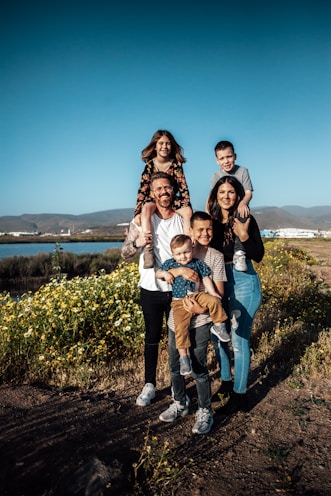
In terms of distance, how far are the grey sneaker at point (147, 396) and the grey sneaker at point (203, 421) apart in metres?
0.64

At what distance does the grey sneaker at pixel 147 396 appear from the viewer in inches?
152

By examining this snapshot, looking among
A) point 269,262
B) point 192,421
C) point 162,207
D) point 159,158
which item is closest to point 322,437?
point 192,421

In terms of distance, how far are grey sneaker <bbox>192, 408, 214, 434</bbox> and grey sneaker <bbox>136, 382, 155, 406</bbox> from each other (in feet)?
2.10

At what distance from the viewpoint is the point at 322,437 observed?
3297mm

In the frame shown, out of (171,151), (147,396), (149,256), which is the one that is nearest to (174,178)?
(171,151)

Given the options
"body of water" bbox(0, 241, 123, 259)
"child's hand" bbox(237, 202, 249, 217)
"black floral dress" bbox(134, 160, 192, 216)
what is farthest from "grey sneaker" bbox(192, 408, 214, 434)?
"body of water" bbox(0, 241, 123, 259)

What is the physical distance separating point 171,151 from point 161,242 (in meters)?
1.02

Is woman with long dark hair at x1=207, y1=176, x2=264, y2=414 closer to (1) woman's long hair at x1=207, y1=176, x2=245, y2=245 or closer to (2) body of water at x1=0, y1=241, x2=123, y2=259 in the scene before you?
(1) woman's long hair at x1=207, y1=176, x2=245, y2=245

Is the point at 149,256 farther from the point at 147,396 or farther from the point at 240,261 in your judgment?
the point at 147,396

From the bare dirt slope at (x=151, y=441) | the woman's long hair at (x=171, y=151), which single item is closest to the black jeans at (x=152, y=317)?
the bare dirt slope at (x=151, y=441)

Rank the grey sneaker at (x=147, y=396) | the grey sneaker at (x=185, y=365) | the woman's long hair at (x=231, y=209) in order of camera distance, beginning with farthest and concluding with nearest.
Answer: the grey sneaker at (x=147, y=396)
the woman's long hair at (x=231, y=209)
the grey sneaker at (x=185, y=365)

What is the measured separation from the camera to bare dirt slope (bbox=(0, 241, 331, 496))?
2.54 m

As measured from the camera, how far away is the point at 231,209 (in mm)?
3645

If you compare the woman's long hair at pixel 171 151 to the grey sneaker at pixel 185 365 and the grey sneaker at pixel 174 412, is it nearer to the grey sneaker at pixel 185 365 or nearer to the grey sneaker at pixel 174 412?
the grey sneaker at pixel 185 365
